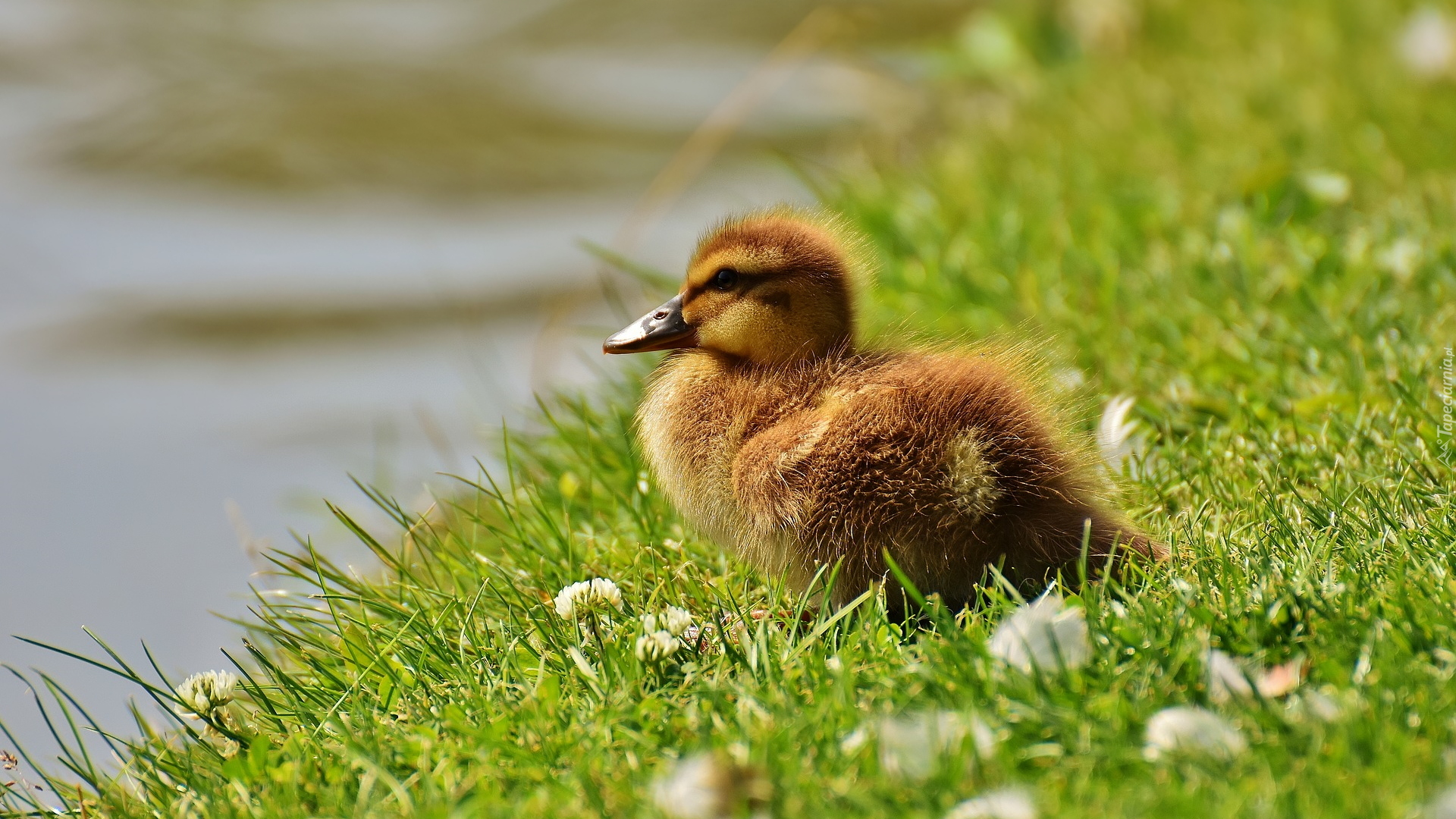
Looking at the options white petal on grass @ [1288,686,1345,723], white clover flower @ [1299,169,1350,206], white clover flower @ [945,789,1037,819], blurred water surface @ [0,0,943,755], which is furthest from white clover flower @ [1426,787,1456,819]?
white clover flower @ [1299,169,1350,206]

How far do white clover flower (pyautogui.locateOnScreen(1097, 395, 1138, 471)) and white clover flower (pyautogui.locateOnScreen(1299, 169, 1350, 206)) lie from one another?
5.22 ft

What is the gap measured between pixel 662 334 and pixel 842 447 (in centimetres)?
57

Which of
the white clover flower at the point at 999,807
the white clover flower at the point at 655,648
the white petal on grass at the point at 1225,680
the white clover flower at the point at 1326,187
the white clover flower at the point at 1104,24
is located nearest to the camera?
the white clover flower at the point at 999,807

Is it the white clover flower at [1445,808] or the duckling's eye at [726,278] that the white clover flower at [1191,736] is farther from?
the duckling's eye at [726,278]

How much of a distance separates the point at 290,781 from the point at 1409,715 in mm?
1869

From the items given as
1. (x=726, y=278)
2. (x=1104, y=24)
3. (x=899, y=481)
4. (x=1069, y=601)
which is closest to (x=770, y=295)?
(x=726, y=278)

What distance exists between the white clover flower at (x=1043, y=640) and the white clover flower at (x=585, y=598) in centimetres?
84

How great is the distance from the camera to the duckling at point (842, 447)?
8.75 feet

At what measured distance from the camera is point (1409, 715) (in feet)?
6.89

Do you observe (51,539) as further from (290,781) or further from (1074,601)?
(1074,601)

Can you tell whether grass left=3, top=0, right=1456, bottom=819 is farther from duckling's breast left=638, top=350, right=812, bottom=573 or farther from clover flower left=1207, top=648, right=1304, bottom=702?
duckling's breast left=638, top=350, right=812, bottom=573

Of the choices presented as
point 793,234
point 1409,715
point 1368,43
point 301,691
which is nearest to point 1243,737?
point 1409,715

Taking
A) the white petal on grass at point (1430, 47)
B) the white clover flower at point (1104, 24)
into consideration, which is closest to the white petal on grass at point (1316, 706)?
the white petal on grass at point (1430, 47)

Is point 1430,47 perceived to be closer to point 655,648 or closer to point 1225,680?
point 1225,680
